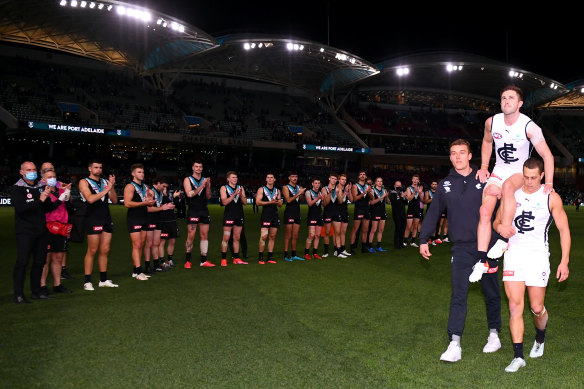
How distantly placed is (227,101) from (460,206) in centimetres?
5079

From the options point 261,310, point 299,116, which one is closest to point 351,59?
point 299,116

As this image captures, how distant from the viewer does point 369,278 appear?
8.88 metres

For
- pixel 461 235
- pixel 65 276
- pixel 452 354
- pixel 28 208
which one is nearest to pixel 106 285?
pixel 65 276

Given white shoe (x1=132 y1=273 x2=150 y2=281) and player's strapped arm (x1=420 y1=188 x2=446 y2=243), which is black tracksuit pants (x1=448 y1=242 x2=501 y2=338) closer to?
player's strapped arm (x1=420 y1=188 x2=446 y2=243)

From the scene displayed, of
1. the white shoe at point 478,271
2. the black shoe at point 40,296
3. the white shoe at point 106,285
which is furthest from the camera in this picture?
the white shoe at point 106,285

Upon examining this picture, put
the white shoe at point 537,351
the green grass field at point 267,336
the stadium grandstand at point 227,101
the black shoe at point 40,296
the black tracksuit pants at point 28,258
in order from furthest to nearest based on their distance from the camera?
the stadium grandstand at point 227,101, the black shoe at point 40,296, the black tracksuit pants at point 28,258, the white shoe at point 537,351, the green grass field at point 267,336

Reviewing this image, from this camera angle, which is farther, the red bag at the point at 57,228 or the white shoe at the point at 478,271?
the red bag at the point at 57,228

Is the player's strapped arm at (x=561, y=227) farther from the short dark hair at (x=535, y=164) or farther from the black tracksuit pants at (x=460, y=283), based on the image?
the black tracksuit pants at (x=460, y=283)

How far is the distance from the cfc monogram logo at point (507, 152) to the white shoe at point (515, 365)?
6.73 ft

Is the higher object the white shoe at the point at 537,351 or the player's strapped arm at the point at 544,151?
the player's strapped arm at the point at 544,151

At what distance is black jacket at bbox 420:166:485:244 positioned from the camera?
4637 mm

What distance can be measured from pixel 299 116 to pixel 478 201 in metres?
51.7

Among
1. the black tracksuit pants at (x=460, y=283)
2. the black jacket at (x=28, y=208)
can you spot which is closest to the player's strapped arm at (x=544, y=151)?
the black tracksuit pants at (x=460, y=283)

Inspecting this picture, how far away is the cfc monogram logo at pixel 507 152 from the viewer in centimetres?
491
